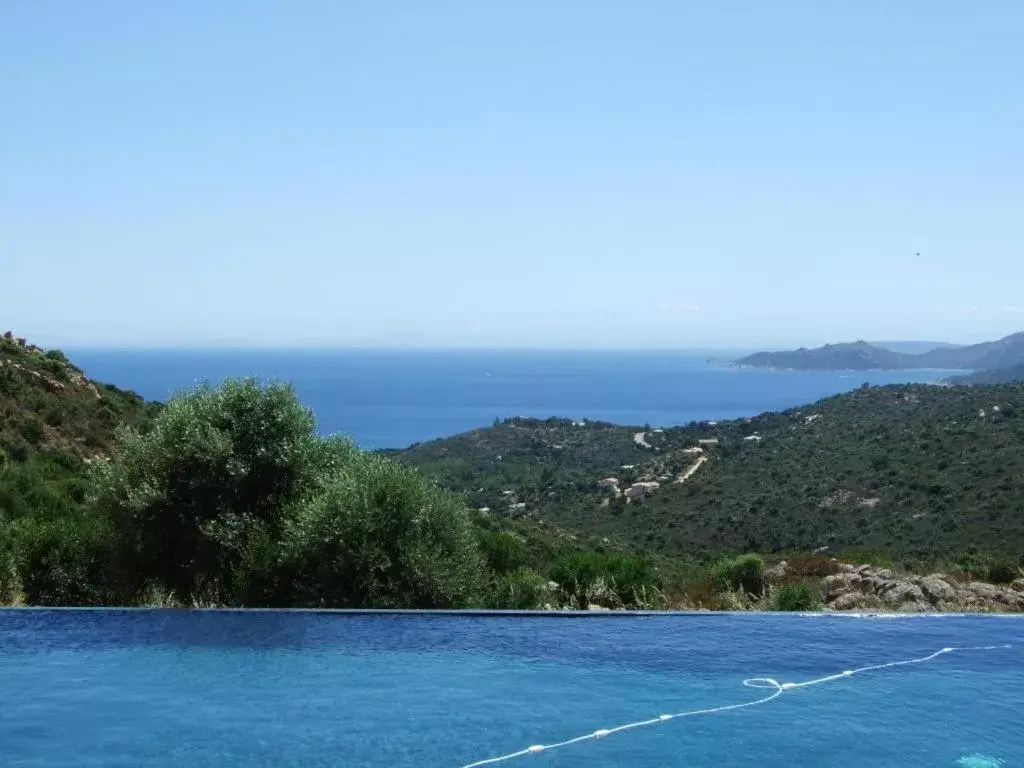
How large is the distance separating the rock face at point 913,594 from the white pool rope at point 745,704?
2163mm

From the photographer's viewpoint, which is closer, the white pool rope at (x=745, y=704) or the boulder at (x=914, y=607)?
the white pool rope at (x=745, y=704)

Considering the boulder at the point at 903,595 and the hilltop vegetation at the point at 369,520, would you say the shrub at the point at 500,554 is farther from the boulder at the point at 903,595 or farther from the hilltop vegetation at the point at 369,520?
the boulder at the point at 903,595

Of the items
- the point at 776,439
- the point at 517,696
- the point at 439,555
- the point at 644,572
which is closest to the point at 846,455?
the point at 776,439

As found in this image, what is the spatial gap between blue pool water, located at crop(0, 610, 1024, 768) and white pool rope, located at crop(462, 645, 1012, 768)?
102mm

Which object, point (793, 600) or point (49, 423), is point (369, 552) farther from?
point (49, 423)

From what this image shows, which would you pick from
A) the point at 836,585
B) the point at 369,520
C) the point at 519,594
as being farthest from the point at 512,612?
the point at 836,585

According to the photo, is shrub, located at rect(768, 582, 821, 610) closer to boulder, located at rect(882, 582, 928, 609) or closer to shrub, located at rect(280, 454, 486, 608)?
boulder, located at rect(882, 582, 928, 609)

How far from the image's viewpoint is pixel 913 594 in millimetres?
13000

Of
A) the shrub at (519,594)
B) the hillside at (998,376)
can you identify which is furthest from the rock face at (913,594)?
the hillside at (998,376)

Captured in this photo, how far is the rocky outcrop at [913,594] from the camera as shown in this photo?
12.8 m

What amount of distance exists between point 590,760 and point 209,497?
301 inches

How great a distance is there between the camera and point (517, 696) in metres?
9.12

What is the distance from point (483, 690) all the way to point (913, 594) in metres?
6.92

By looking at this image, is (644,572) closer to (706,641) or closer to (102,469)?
(706,641)
